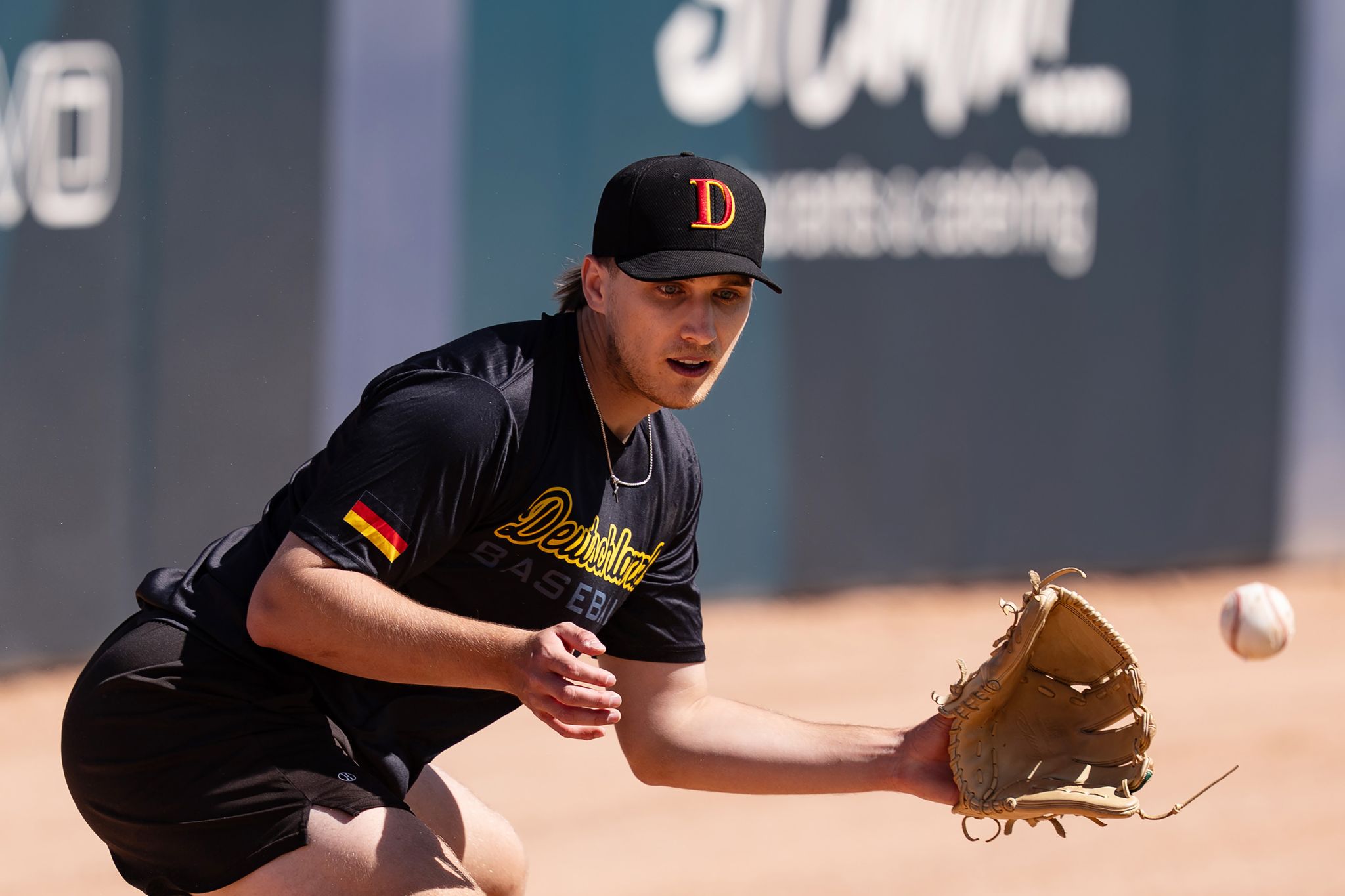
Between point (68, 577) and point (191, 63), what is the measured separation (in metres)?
2.27

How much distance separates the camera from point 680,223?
3072mm

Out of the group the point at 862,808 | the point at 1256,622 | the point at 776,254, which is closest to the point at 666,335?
the point at 1256,622

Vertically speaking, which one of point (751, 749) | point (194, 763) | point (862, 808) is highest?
point (194, 763)

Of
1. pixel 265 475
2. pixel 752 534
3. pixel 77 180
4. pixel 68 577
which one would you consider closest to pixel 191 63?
pixel 77 180

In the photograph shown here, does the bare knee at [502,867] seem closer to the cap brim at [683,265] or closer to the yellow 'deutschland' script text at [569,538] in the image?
the yellow 'deutschland' script text at [569,538]

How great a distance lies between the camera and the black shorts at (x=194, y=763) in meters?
2.89

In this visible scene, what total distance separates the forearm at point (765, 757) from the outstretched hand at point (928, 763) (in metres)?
0.01

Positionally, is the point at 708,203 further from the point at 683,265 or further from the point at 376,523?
the point at 376,523

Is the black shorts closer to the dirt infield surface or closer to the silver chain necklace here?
the silver chain necklace

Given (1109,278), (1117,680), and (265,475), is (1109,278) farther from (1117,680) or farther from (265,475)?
(1117,680)

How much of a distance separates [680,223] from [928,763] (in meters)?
1.28

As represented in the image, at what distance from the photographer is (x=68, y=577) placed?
7.02 m

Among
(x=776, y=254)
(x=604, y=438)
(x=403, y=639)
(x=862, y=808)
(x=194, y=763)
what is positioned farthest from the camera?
(x=776, y=254)

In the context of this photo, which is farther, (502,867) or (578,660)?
(502,867)
